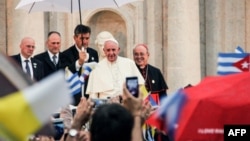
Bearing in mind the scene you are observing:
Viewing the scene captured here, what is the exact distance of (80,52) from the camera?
9578mm

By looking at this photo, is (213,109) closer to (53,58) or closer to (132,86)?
(132,86)

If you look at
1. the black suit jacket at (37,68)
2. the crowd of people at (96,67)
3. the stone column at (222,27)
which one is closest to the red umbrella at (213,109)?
the crowd of people at (96,67)

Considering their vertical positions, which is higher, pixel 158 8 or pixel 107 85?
pixel 158 8

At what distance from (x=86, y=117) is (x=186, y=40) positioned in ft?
34.1

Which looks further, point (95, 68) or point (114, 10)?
point (114, 10)

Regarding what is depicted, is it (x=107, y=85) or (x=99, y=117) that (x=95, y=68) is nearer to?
(x=107, y=85)

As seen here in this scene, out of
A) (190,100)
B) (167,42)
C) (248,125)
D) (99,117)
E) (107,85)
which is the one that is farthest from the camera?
(167,42)

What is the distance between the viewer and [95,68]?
9141 mm

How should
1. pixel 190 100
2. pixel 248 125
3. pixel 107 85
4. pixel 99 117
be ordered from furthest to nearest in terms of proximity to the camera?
1. pixel 107 85
2. pixel 248 125
3. pixel 190 100
4. pixel 99 117

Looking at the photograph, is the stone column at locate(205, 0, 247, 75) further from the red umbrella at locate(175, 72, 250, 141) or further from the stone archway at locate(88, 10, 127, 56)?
the red umbrella at locate(175, 72, 250, 141)

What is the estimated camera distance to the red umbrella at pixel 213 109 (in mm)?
4359

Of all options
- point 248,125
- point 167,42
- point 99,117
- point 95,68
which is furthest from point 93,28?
point 99,117

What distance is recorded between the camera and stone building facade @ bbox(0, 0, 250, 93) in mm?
14680

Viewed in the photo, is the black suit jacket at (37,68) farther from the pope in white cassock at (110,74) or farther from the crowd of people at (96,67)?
the pope in white cassock at (110,74)
